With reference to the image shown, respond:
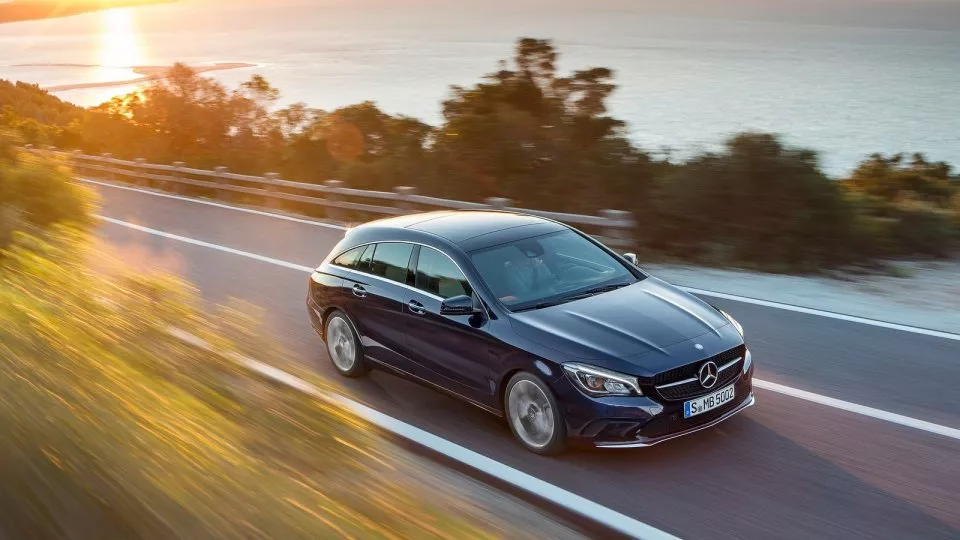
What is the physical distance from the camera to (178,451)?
2.62 meters

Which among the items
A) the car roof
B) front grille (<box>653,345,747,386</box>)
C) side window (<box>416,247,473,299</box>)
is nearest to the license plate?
front grille (<box>653,345,747,386</box>)

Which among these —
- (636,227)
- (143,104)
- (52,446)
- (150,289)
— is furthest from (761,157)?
(143,104)

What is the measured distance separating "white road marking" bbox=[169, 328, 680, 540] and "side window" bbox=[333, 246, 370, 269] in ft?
4.89

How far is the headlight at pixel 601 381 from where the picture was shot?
670 cm

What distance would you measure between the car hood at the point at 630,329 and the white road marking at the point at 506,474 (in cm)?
93

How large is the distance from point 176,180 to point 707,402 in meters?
22.2

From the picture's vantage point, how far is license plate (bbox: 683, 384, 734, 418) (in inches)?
268

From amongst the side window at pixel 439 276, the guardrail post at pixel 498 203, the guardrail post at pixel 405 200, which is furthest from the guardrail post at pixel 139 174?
the side window at pixel 439 276

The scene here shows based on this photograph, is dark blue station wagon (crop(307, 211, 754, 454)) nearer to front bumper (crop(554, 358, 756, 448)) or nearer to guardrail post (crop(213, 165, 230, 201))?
front bumper (crop(554, 358, 756, 448))

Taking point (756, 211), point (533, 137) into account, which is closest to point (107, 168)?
point (533, 137)

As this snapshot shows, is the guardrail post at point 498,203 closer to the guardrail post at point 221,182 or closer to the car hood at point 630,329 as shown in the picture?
the car hood at point 630,329

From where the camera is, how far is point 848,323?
10422mm

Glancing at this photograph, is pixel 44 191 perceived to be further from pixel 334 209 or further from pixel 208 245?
pixel 334 209

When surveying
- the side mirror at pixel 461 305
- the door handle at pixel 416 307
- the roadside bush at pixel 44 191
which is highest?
the roadside bush at pixel 44 191
